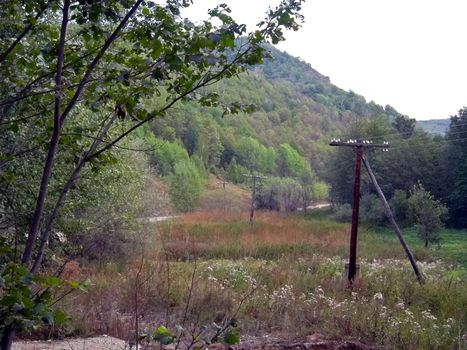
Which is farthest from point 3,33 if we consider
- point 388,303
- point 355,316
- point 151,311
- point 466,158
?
point 466,158

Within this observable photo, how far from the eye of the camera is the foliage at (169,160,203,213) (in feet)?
188

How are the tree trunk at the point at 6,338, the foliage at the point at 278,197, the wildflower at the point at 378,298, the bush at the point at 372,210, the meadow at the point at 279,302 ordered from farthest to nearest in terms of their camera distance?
the foliage at the point at 278,197
the bush at the point at 372,210
the wildflower at the point at 378,298
the meadow at the point at 279,302
the tree trunk at the point at 6,338

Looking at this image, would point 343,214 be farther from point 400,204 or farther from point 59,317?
point 59,317

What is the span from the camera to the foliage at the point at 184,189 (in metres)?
57.2

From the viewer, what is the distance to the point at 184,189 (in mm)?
58562

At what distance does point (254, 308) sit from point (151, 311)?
6.15ft

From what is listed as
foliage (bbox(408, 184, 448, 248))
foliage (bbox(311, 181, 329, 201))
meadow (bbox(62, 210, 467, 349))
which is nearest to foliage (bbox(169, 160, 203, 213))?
foliage (bbox(311, 181, 329, 201))

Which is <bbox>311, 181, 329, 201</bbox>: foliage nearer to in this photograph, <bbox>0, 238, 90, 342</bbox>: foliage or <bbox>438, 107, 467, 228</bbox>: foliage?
<bbox>438, 107, 467, 228</bbox>: foliage

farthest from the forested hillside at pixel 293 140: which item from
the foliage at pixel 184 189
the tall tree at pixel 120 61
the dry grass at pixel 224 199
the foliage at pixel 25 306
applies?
the dry grass at pixel 224 199

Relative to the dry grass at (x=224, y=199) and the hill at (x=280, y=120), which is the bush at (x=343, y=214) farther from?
the hill at (x=280, y=120)

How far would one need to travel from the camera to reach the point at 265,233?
3494 centimetres

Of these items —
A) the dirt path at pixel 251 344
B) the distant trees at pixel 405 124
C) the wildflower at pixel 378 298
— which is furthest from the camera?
the distant trees at pixel 405 124

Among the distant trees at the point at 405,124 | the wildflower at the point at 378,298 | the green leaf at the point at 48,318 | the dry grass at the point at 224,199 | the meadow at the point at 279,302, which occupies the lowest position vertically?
the dry grass at the point at 224,199

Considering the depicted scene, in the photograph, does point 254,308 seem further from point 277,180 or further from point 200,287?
point 277,180
